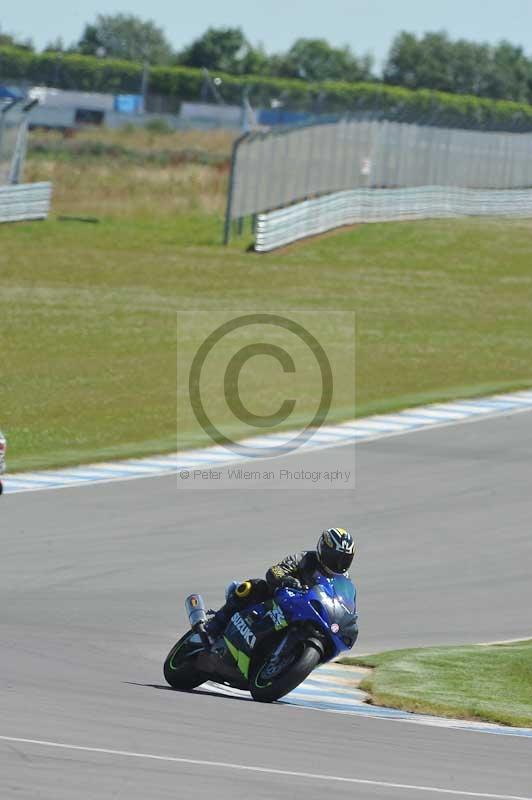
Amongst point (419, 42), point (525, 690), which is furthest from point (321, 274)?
point (419, 42)

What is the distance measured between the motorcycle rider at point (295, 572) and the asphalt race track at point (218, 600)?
59 cm

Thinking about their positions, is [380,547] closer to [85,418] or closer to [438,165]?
[85,418]

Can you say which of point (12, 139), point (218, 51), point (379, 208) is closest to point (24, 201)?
point (12, 139)

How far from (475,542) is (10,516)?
5.47 meters

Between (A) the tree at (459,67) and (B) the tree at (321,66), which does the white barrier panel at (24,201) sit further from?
(B) the tree at (321,66)

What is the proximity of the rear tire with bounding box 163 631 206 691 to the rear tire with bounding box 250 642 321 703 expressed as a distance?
50cm

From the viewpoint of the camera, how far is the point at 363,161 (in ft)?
170

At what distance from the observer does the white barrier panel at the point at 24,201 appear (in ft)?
141

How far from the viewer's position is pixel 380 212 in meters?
50.4

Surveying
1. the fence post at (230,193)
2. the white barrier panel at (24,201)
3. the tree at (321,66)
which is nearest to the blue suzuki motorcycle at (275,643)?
the white barrier panel at (24,201)

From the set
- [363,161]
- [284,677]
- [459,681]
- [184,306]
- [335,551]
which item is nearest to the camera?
[284,677]

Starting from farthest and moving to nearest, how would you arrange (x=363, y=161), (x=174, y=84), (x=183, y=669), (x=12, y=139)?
(x=174, y=84) → (x=363, y=161) → (x=12, y=139) → (x=183, y=669)

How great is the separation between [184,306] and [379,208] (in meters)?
17.5
